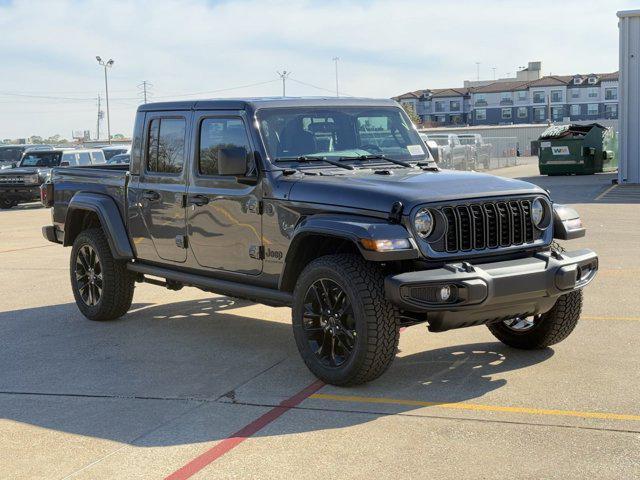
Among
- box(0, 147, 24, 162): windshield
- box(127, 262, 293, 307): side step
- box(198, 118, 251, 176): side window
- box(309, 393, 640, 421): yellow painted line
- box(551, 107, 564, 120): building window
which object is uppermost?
box(551, 107, 564, 120): building window

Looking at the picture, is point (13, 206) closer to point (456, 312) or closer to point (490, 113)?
point (456, 312)

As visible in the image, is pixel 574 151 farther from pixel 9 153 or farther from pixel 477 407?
pixel 477 407

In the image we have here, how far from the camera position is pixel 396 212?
5879mm

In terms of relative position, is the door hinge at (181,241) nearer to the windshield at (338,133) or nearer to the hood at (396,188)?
the windshield at (338,133)

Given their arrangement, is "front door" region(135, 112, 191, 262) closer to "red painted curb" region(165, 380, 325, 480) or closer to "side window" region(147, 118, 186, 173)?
"side window" region(147, 118, 186, 173)

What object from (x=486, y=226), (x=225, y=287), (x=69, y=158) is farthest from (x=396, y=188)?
(x=69, y=158)

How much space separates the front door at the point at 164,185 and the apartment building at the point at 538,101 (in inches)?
4689

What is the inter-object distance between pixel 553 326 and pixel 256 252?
2196 mm

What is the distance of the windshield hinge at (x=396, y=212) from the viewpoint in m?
5.88

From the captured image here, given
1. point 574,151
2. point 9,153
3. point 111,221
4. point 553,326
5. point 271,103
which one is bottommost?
point 553,326

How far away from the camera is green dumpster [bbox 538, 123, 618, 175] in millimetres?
34844

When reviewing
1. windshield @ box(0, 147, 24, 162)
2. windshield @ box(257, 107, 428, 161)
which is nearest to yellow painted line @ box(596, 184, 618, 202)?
windshield @ box(257, 107, 428, 161)

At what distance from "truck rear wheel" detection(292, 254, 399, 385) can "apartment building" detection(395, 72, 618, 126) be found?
396 ft

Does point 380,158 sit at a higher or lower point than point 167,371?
higher
